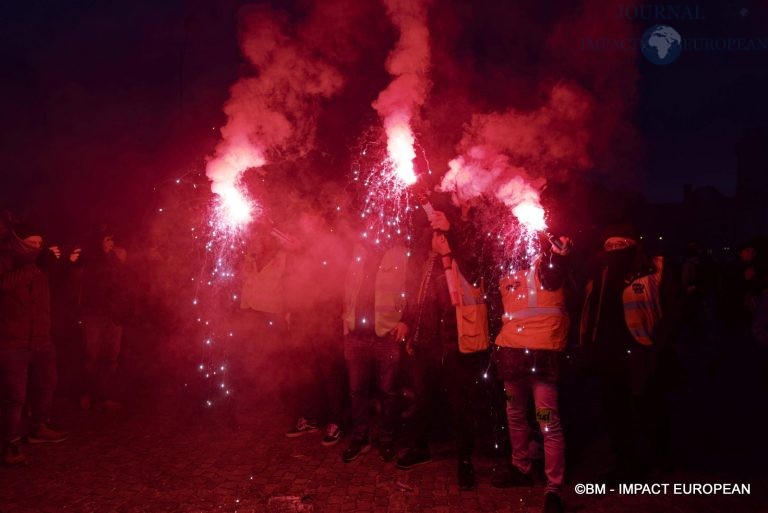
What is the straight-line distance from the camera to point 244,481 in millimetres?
4883

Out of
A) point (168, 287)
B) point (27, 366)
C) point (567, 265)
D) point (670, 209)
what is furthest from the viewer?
point (670, 209)

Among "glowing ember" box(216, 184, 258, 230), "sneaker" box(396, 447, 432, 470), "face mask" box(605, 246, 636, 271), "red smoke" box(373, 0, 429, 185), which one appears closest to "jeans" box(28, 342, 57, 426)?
"glowing ember" box(216, 184, 258, 230)

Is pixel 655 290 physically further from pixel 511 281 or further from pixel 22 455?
pixel 22 455

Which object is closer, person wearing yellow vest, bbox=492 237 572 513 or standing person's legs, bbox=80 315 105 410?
person wearing yellow vest, bbox=492 237 572 513

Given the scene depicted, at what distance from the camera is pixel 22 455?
538 cm

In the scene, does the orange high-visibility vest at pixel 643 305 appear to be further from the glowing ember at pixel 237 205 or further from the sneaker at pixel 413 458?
the glowing ember at pixel 237 205

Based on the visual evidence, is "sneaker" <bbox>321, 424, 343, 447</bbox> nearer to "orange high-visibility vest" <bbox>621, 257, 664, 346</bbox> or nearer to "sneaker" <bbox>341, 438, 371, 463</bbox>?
"sneaker" <bbox>341, 438, 371, 463</bbox>

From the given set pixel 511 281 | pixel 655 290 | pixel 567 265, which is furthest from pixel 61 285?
pixel 655 290

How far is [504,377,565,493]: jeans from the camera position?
4.27 m

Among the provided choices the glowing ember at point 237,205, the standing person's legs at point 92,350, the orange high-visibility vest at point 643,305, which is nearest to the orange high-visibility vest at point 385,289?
the glowing ember at point 237,205

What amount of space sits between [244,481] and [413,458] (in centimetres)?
169

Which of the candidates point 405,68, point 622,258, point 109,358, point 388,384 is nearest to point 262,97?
point 405,68

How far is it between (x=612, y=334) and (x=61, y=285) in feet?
25.5

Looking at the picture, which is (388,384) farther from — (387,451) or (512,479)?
(512,479)
